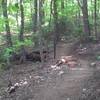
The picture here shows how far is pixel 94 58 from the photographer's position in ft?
54.9

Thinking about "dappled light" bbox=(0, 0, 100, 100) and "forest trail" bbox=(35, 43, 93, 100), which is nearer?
"forest trail" bbox=(35, 43, 93, 100)

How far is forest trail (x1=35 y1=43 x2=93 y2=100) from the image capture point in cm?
979

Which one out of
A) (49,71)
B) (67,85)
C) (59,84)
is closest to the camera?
(67,85)

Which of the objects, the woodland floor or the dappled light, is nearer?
the woodland floor

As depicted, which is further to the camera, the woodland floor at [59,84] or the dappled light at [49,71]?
the dappled light at [49,71]

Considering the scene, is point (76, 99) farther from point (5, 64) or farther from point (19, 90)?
point (5, 64)

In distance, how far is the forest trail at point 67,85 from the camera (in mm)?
9789

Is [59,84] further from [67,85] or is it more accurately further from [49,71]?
[49,71]

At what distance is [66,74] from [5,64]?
632 centimetres

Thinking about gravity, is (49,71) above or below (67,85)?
below

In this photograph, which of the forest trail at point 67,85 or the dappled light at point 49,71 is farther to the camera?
the dappled light at point 49,71

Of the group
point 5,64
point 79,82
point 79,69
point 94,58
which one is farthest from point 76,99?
point 5,64

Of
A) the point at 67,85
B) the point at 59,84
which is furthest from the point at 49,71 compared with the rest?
the point at 67,85

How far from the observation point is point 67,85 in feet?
36.5
